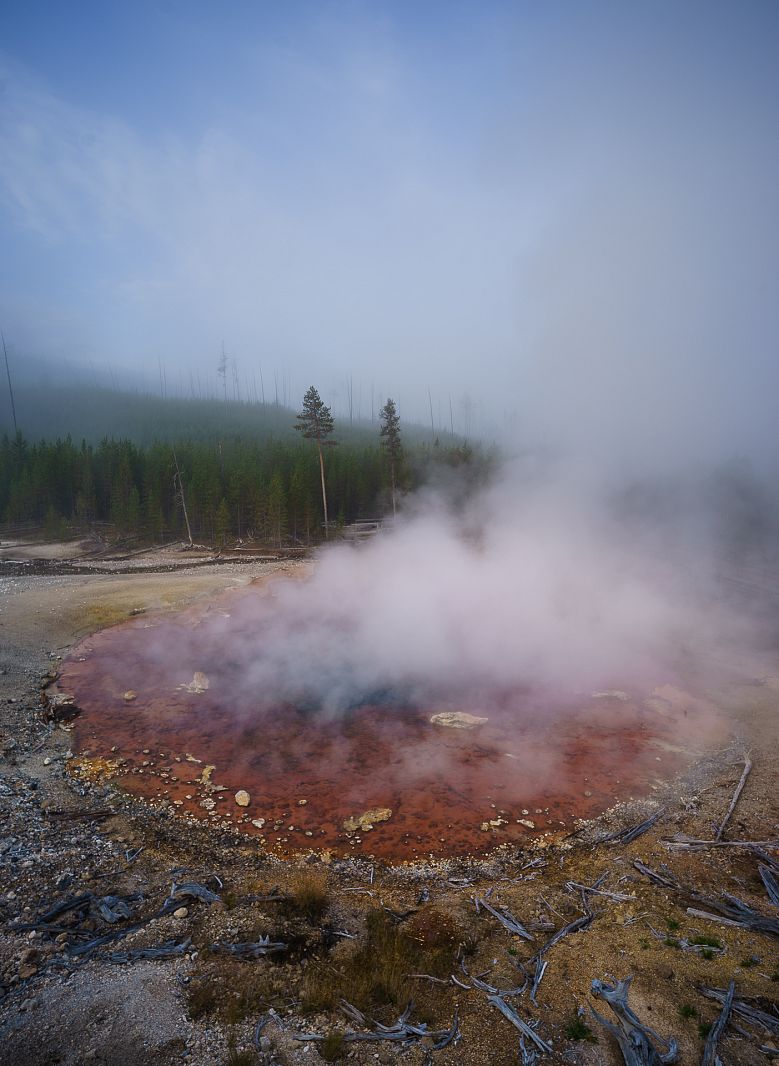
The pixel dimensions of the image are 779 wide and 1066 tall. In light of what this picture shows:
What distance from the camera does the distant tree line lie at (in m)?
42.0

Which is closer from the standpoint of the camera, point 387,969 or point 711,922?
point 387,969

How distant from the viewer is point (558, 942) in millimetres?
5723

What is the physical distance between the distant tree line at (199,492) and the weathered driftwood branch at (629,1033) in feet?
107

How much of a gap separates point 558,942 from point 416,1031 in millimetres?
2183

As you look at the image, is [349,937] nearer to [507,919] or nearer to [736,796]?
[507,919]

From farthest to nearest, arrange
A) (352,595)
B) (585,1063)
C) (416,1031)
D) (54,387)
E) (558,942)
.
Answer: (54,387) < (352,595) < (558,942) < (416,1031) < (585,1063)

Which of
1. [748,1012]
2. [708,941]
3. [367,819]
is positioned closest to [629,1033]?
[748,1012]

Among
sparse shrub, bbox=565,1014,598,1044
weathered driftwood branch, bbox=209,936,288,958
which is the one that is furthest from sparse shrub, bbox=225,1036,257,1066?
sparse shrub, bbox=565,1014,598,1044

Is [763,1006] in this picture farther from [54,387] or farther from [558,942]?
[54,387]

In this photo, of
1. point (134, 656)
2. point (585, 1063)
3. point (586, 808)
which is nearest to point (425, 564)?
point (134, 656)

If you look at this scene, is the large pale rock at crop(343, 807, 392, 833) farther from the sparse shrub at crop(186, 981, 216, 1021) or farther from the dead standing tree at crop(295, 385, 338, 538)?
the dead standing tree at crop(295, 385, 338, 538)

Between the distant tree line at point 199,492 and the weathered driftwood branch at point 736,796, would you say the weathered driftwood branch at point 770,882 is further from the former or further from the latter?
the distant tree line at point 199,492

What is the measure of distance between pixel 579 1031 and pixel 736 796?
258 inches

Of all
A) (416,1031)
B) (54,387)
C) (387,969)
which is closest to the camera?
(416,1031)
